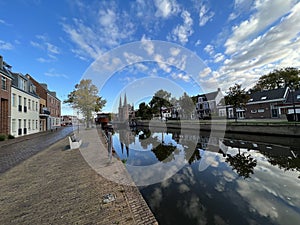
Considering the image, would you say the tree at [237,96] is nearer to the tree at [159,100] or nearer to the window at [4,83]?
the tree at [159,100]

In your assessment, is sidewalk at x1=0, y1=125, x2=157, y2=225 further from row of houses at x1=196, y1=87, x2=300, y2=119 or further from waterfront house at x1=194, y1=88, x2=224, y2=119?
waterfront house at x1=194, y1=88, x2=224, y2=119

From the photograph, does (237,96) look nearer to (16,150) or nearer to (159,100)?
(16,150)

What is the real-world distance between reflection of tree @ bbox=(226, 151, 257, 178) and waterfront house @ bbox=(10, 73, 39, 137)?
68.8 ft

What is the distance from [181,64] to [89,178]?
9.65 metres

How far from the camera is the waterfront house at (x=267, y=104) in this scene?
1111 inches

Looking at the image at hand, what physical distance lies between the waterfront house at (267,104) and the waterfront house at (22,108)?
3893cm

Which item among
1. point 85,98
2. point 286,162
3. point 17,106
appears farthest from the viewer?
point 85,98

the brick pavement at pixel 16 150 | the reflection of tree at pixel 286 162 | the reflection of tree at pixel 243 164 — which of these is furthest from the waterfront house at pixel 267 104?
the brick pavement at pixel 16 150

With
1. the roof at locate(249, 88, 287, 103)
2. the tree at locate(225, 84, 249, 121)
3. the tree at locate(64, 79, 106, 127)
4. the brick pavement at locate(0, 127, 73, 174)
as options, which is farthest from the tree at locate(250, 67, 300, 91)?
the brick pavement at locate(0, 127, 73, 174)

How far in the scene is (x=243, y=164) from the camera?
746 centimetres

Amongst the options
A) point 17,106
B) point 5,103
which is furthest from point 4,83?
point 17,106

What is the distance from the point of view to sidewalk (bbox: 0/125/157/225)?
2791 millimetres

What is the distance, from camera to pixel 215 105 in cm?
4522

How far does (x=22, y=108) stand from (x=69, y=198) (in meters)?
20.5
